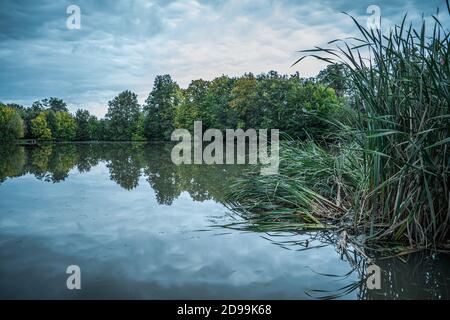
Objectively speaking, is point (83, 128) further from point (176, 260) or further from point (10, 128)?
point (176, 260)

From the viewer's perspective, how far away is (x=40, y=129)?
144 ft

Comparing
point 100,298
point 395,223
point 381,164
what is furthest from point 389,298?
point 100,298

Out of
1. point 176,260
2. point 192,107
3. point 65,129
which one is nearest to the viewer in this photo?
point 176,260

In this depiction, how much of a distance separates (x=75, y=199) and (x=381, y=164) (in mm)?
4303

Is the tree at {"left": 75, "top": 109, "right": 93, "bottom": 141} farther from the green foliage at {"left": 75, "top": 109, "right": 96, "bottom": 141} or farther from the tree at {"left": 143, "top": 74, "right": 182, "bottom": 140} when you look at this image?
the tree at {"left": 143, "top": 74, "right": 182, "bottom": 140}

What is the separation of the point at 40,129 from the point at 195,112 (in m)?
26.6

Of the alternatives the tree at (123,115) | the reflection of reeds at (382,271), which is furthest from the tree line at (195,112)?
the reflection of reeds at (382,271)

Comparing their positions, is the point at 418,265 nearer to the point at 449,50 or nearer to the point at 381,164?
the point at 381,164

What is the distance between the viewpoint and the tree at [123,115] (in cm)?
4106

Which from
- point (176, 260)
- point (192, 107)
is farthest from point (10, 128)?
point (176, 260)

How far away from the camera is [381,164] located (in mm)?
2641

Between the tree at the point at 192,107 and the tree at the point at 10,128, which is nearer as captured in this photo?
the tree at the point at 192,107

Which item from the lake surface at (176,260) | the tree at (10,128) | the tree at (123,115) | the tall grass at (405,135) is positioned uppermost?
the tree at (123,115)

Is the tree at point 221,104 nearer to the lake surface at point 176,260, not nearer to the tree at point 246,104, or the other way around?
the tree at point 246,104
